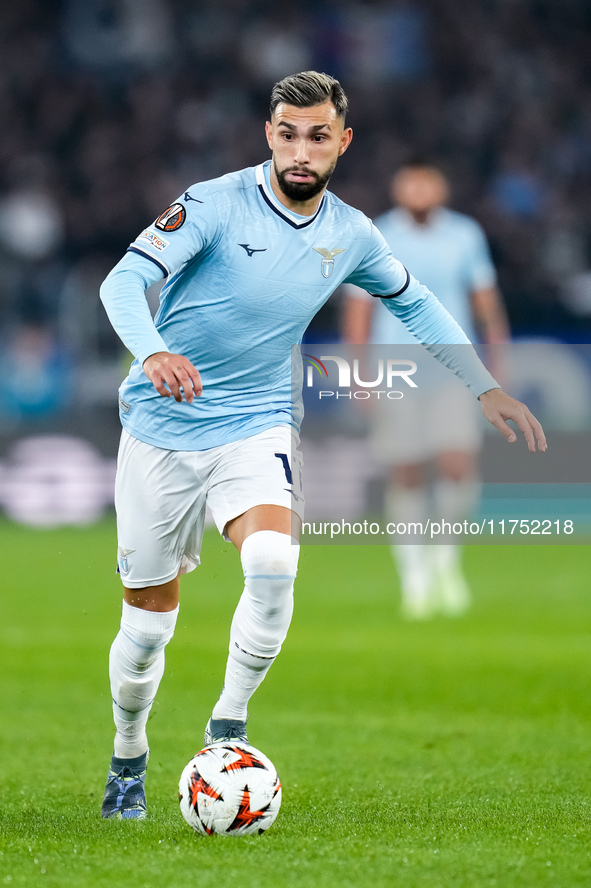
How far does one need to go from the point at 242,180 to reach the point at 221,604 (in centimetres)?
520

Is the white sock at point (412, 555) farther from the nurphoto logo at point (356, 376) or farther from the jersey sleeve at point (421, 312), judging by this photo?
the jersey sleeve at point (421, 312)

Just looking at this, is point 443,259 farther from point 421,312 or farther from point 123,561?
point 123,561

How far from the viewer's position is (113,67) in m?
18.8

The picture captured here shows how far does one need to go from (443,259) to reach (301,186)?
4.47 meters

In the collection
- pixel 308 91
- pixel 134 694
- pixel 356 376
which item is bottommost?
pixel 134 694

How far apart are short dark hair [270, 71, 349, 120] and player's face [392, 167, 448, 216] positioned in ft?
13.9

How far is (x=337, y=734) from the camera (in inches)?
208

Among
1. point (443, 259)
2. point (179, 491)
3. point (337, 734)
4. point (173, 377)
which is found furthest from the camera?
point (443, 259)

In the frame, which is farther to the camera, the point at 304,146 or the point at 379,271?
the point at 379,271

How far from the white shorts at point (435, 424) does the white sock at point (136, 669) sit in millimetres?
4341

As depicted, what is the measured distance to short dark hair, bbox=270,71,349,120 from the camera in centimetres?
380

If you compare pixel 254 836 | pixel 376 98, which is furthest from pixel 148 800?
pixel 376 98

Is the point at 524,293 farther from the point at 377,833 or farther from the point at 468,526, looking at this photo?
the point at 377,833

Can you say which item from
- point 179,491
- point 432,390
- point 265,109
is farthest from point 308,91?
point 265,109
